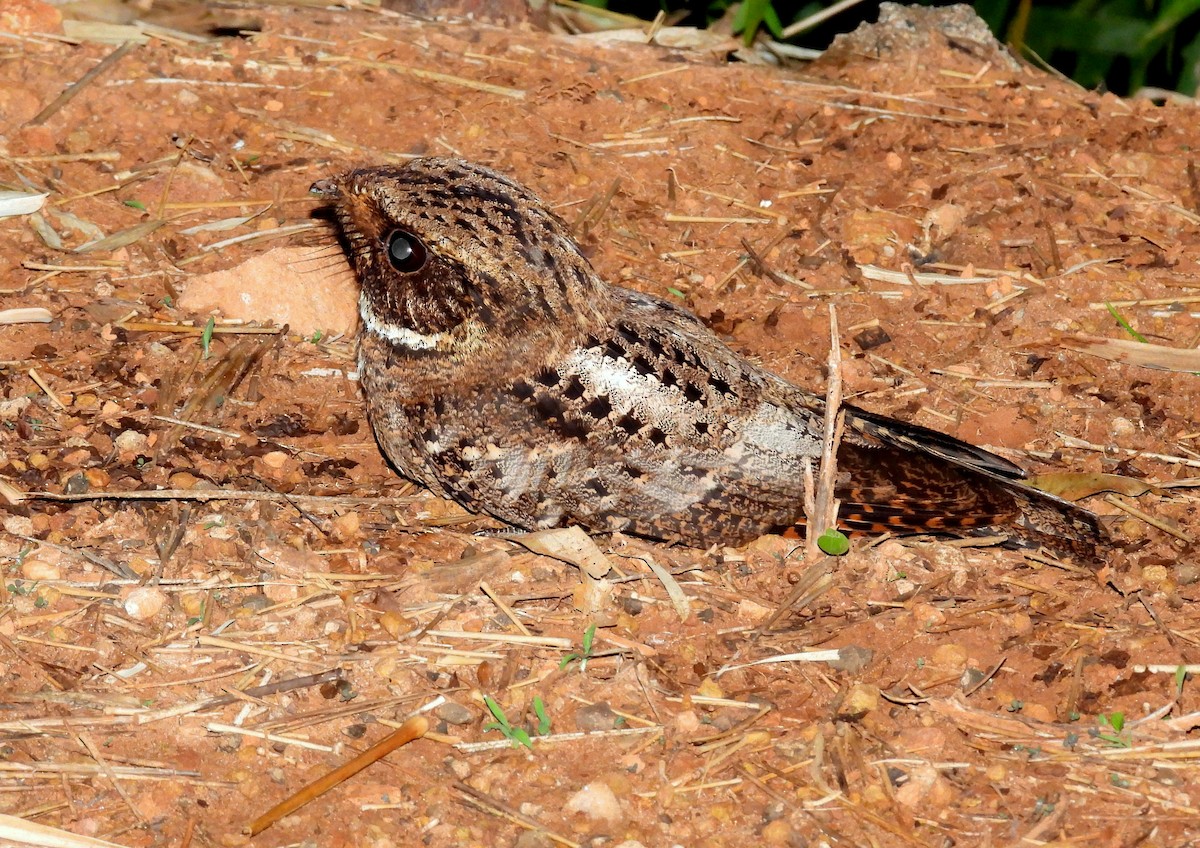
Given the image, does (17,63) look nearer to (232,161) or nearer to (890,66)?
(232,161)

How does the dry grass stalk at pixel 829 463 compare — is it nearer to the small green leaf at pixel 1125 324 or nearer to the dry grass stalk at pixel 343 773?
the dry grass stalk at pixel 343 773

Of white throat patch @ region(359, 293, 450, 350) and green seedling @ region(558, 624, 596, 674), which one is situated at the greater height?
white throat patch @ region(359, 293, 450, 350)

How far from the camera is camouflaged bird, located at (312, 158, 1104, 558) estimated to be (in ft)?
11.6

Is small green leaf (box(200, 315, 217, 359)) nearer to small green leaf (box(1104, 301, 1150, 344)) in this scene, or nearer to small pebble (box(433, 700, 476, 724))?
small pebble (box(433, 700, 476, 724))

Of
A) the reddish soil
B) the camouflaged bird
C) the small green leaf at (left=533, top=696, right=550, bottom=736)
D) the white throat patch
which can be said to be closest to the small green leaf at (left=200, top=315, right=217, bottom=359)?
the reddish soil

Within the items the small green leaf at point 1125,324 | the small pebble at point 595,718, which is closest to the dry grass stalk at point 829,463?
the small pebble at point 595,718

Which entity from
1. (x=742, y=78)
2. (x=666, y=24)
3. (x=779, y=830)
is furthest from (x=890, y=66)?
(x=779, y=830)

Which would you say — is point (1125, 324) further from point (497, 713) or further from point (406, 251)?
point (497, 713)

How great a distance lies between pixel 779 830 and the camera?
2.79 metres

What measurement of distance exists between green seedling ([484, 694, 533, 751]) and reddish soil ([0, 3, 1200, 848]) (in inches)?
1.0

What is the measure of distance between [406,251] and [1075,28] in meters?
3.61

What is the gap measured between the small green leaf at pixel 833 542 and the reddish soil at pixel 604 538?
66 millimetres

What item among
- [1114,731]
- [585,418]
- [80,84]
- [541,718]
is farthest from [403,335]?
[80,84]

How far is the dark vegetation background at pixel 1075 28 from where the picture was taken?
553 cm
